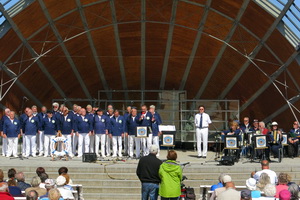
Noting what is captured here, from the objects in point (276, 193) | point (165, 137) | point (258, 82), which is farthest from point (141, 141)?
point (276, 193)

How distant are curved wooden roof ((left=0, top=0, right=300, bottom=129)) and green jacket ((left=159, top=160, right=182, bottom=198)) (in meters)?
11.7

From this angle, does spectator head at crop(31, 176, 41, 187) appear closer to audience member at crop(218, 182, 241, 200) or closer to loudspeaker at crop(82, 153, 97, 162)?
audience member at crop(218, 182, 241, 200)

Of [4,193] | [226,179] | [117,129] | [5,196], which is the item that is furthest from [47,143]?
[226,179]

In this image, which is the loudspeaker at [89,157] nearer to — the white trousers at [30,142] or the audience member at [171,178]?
the white trousers at [30,142]

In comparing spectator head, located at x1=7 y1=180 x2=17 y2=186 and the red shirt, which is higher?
spectator head, located at x1=7 y1=180 x2=17 y2=186

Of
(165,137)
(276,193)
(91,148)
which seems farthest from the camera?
(91,148)

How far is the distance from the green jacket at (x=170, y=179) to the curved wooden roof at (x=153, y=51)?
11.7 meters

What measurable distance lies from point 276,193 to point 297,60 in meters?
12.0

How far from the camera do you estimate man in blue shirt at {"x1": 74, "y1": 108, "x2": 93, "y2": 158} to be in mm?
21000

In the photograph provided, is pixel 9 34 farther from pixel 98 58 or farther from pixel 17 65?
pixel 98 58

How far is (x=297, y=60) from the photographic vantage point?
22.4 m

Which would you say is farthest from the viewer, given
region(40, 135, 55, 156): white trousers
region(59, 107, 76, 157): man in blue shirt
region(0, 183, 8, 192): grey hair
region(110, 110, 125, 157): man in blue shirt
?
region(110, 110, 125, 157): man in blue shirt

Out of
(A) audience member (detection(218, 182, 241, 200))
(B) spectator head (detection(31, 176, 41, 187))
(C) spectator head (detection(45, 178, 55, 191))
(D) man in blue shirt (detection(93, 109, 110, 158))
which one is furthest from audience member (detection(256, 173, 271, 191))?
(D) man in blue shirt (detection(93, 109, 110, 158))

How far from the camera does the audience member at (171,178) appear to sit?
1167 centimetres
